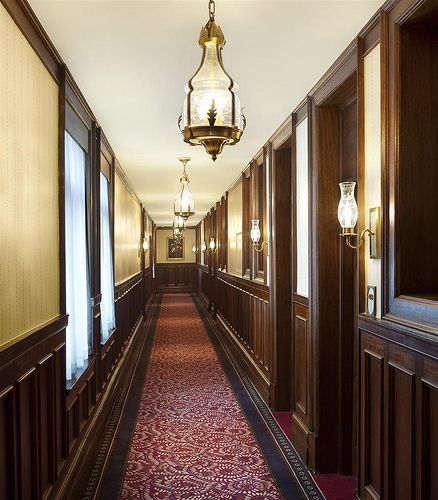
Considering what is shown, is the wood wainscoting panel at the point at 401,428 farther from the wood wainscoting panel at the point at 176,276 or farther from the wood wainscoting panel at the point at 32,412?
the wood wainscoting panel at the point at 176,276

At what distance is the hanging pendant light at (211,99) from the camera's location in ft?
8.44

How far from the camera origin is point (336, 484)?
4.53 metres

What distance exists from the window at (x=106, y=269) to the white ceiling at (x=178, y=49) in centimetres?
114

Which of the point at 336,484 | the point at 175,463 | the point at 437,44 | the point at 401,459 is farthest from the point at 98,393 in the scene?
the point at 437,44

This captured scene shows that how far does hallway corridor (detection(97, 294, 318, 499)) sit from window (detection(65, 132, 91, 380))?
94 centimetres

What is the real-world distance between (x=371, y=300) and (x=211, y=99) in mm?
1677

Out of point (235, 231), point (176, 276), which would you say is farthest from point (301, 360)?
point (176, 276)

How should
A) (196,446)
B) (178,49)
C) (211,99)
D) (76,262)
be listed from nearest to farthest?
(211,99), (178,49), (76,262), (196,446)

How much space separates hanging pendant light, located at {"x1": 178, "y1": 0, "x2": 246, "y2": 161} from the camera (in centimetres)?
257

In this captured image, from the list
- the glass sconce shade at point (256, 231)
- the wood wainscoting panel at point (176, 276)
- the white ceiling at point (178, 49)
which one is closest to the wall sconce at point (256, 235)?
the glass sconce shade at point (256, 231)

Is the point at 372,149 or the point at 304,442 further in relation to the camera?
the point at 304,442

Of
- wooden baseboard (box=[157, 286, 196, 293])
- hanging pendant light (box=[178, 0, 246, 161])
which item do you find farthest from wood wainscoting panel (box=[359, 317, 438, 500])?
wooden baseboard (box=[157, 286, 196, 293])

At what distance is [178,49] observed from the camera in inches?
156

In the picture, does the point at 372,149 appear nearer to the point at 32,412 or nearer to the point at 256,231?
the point at 32,412
